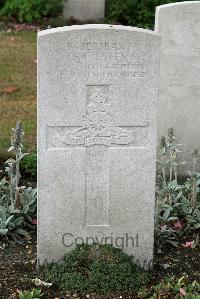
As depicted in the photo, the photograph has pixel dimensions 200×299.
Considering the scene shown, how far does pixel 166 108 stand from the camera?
6.41 meters

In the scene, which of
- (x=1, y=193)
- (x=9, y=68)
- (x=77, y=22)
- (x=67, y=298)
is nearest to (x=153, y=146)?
(x=67, y=298)

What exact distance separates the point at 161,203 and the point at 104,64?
1.34m

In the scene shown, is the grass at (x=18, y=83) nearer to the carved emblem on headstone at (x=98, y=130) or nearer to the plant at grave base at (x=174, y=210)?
the plant at grave base at (x=174, y=210)

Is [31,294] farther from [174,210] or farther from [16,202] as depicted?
[174,210]

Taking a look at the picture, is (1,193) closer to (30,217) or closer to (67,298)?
(30,217)

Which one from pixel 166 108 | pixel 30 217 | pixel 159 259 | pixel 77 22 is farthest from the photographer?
pixel 77 22

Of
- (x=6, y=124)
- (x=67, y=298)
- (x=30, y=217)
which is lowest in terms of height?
(x=67, y=298)

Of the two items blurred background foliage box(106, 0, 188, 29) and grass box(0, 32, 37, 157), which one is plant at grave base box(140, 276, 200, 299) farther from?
blurred background foliage box(106, 0, 188, 29)

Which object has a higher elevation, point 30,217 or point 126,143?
point 126,143

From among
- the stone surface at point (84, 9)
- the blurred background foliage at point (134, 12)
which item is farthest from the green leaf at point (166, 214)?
the stone surface at point (84, 9)

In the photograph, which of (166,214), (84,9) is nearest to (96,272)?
(166,214)

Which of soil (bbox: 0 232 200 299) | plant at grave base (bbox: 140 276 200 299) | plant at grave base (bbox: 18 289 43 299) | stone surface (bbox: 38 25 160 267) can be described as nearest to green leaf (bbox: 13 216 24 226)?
soil (bbox: 0 232 200 299)

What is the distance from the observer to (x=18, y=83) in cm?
956

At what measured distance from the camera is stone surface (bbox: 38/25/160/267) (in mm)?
4422
